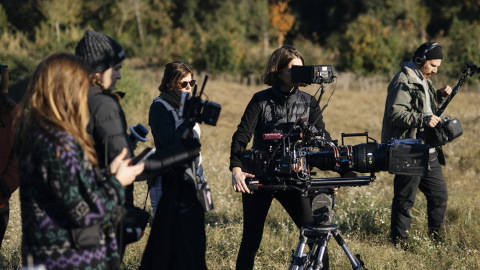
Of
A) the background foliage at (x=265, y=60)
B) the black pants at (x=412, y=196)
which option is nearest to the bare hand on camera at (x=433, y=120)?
the black pants at (x=412, y=196)

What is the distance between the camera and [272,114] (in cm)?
→ 388

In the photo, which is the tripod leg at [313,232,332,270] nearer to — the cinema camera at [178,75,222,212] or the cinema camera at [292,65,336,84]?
the cinema camera at [178,75,222,212]

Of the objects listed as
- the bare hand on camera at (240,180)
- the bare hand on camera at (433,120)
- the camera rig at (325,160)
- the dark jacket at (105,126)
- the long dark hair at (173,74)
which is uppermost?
the long dark hair at (173,74)

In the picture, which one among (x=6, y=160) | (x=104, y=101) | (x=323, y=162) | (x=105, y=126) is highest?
(x=104, y=101)

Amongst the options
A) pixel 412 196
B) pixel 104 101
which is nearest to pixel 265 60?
pixel 412 196

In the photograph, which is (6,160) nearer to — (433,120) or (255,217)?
(255,217)

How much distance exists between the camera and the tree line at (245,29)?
2420cm

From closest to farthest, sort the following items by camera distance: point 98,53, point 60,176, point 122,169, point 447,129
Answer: point 60,176 < point 122,169 < point 98,53 < point 447,129

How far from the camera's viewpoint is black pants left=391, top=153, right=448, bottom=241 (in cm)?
499

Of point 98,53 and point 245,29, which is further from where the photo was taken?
point 245,29

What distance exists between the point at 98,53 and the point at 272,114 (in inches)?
60.4

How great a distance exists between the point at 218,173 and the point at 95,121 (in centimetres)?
558

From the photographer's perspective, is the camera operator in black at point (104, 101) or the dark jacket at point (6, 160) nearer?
the camera operator in black at point (104, 101)

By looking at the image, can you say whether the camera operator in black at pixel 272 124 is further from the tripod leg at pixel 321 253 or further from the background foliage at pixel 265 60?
the background foliage at pixel 265 60
